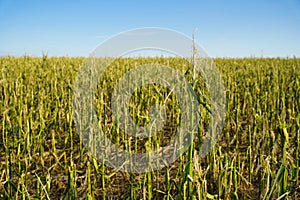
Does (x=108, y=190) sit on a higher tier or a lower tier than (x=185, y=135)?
lower

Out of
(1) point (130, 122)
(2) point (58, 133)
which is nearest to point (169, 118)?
(1) point (130, 122)

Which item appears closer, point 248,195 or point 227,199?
point 227,199

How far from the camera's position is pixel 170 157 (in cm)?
209

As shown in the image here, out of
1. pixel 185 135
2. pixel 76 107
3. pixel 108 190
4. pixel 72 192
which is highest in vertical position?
pixel 76 107

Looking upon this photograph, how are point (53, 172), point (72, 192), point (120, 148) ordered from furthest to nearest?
point (120, 148) → point (53, 172) → point (72, 192)

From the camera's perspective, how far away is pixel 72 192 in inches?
54.1

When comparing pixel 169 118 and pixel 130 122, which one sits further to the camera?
pixel 169 118

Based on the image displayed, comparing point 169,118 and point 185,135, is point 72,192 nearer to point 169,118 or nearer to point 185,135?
point 185,135

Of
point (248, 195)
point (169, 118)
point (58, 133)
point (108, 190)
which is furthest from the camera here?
point (169, 118)

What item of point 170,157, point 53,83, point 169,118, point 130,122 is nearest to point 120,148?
point 130,122

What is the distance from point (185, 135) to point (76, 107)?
891 millimetres

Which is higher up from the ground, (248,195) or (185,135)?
(185,135)

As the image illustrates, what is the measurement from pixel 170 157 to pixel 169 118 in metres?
0.78

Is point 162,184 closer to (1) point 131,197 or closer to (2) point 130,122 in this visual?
Answer: (1) point 131,197
